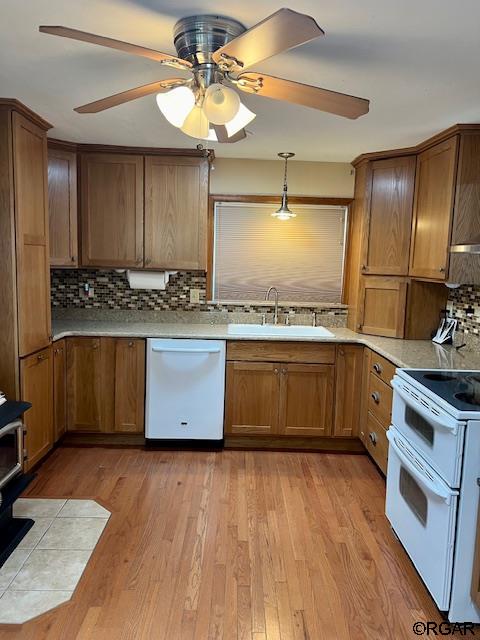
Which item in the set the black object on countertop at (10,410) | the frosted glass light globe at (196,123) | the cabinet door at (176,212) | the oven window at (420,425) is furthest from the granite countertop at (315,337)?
the frosted glass light globe at (196,123)

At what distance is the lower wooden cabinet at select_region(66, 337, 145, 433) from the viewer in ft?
11.0

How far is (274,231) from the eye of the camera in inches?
152

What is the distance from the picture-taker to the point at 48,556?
2.17 m

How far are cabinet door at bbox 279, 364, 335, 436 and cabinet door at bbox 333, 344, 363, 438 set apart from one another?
0.17 feet

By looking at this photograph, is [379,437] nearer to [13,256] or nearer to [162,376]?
[162,376]

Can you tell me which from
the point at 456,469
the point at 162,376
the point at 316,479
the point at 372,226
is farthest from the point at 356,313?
the point at 456,469

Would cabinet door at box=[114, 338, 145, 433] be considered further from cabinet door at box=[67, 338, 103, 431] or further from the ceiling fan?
the ceiling fan

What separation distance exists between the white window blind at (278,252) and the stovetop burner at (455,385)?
1.64m

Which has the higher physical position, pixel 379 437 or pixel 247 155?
pixel 247 155

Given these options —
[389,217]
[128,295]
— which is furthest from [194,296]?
[389,217]

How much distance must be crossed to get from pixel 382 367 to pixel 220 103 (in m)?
2.03

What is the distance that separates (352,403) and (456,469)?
1631 mm

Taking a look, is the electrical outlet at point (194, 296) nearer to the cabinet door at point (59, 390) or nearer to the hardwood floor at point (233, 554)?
the cabinet door at point (59, 390)

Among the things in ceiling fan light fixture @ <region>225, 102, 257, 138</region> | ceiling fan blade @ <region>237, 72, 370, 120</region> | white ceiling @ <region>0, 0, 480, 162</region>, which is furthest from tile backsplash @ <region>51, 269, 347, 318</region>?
ceiling fan blade @ <region>237, 72, 370, 120</region>
